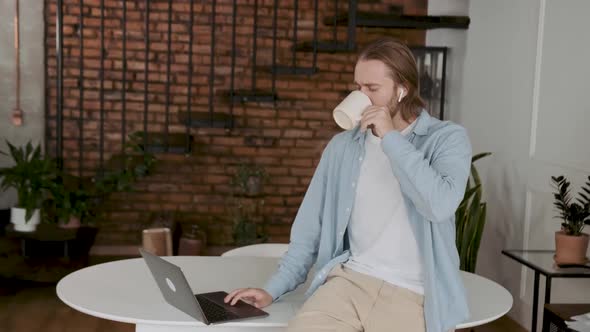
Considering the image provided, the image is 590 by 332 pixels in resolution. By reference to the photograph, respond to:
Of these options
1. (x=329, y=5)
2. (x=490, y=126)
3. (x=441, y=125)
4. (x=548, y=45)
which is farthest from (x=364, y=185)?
(x=329, y=5)

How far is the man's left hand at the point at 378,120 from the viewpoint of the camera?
2096 millimetres

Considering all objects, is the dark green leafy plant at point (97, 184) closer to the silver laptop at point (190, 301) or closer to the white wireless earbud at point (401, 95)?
the silver laptop at point (190, 301)

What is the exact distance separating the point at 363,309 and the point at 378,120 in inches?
18.7

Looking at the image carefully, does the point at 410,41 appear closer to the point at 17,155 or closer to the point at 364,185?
the point at 17,155

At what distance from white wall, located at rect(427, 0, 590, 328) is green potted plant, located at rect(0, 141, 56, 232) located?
271cm

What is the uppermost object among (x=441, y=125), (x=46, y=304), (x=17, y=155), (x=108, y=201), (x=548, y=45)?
(x=548, y=45)

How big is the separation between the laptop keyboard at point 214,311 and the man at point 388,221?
56 millimetres

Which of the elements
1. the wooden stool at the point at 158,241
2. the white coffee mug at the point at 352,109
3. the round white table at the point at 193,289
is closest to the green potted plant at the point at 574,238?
the round white table at the point at 193,289

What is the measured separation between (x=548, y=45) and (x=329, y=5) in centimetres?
235

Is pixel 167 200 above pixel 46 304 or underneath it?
above

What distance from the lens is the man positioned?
2098 mm

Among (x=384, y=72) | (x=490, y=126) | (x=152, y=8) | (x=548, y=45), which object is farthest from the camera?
(x=152, y=8)

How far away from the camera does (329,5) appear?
6.40 m

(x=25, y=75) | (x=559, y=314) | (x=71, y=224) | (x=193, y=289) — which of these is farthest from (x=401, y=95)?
(x=25, y=75)
